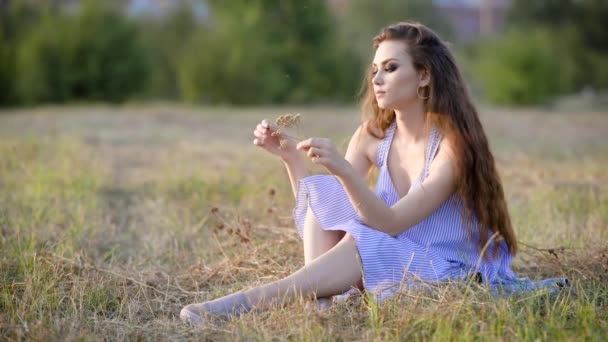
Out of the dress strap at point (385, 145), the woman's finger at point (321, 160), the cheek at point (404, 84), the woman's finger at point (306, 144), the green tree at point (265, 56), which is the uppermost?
the cheek at point (404, 84)

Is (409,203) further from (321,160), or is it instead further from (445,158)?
(321,160)

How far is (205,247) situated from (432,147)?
1.25 metres

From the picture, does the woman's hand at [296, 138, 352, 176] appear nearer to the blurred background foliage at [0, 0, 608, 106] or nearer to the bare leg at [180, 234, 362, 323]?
the bare leg at [180, 234, 362, 323]

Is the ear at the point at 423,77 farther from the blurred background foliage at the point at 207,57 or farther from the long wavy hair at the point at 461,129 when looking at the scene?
the blurred background foliage at the point at 207,57

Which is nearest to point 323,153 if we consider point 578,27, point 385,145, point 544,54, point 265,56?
point 385,145

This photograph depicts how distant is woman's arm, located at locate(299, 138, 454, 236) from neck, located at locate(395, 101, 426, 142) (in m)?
0.17

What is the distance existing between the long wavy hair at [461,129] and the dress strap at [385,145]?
0.20 metres

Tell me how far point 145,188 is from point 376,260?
2.72 meters

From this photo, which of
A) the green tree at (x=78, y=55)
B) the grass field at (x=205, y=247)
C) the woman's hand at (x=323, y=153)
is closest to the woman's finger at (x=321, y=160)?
the woman's hand at (x=323, y=153)

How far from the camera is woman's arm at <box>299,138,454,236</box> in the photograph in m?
2.23

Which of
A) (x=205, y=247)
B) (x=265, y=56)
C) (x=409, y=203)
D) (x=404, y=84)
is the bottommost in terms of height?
(x=265, y=56)

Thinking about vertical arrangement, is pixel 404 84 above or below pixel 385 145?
above

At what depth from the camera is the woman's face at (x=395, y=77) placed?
2.60 metres

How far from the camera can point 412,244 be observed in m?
2.47
